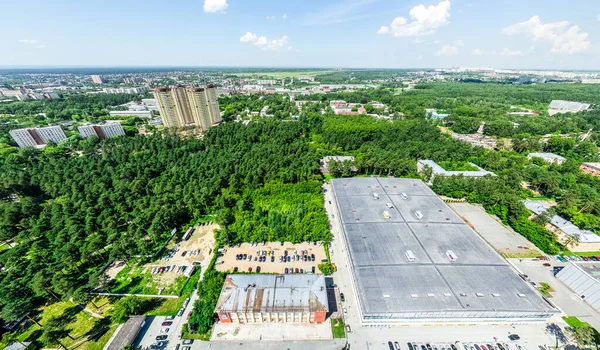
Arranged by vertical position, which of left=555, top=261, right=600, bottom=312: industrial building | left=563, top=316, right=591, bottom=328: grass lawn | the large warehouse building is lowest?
left=563, top=316, right=591, bottom=328: grass lawn

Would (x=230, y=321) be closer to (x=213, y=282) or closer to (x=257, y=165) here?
(x=213, y=282)

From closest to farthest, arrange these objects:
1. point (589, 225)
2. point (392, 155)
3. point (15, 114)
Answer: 1. point (589, 225)
2. point (392, 155)
3. point (15, 114)

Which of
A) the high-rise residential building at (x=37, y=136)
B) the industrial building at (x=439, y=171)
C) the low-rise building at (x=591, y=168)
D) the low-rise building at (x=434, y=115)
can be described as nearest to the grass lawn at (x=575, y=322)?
the industrial building at (x=439, y=171)

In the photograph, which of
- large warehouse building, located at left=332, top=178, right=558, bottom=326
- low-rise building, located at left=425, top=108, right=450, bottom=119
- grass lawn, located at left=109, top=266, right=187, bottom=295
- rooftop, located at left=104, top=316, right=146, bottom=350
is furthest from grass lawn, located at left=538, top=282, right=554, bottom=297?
low-rise building, located at left=425, top=108, right=450, bottom=119

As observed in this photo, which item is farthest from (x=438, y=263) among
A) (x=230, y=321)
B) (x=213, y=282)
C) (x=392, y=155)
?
(x=392, y=155)

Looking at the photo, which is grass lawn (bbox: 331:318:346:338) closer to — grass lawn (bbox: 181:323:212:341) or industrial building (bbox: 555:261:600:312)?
grass lawn (bbox: 181:323:212:341)

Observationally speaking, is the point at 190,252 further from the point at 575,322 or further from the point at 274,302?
the point at 575,322
